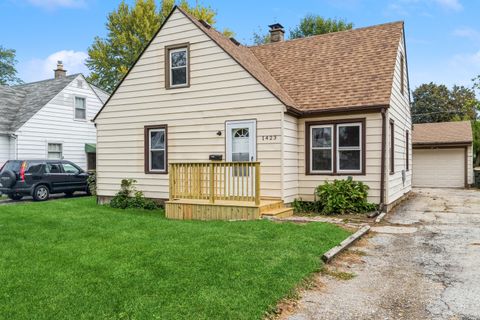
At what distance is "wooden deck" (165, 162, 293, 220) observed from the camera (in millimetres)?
9453

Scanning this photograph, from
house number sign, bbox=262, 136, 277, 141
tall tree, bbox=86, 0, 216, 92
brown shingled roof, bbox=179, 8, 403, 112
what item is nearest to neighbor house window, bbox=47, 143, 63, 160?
tall tree, bbox=86, 0, 216, 92

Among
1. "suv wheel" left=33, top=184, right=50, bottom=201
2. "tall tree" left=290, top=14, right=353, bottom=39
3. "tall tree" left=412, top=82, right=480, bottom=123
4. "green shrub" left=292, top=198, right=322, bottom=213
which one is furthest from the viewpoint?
"tall tree" left=412, top=82, right=480, bottom=123

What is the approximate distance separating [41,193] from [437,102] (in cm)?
3911

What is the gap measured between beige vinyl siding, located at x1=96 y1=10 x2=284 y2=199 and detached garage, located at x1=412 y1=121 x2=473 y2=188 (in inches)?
514

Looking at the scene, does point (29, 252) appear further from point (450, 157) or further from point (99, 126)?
point (450, 157)

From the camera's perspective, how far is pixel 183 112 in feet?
38.9

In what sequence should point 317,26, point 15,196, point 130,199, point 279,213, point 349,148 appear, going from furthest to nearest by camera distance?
point 317,26 → point 15,196 → point 130,199 → point 349,148 → point 279,213

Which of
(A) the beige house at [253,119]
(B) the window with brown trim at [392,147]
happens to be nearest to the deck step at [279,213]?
(A) the beige house at [253,119]

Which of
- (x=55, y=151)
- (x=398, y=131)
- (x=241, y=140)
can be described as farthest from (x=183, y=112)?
(x=55, y=151)

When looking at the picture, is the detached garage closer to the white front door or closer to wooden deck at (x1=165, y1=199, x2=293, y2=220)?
the white front door

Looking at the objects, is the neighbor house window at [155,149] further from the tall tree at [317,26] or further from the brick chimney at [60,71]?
the tall tree at [317,26]

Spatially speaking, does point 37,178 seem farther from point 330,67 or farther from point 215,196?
point 330,67

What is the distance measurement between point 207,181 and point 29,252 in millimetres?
4962

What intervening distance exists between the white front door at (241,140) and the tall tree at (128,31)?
21.3 metres
